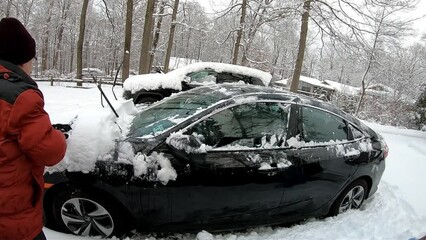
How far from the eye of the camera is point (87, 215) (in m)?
3.25

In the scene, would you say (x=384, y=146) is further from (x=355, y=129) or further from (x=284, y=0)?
(x=284, y=0)

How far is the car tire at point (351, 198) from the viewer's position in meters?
4.24

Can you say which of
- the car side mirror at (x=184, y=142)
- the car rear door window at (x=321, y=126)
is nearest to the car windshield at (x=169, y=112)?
the car side mirror at (x=184, y=142)

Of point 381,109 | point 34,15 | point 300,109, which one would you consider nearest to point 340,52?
point 300,109

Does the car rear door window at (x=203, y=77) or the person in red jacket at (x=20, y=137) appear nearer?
the person in red jacket at (x=20, y=137)

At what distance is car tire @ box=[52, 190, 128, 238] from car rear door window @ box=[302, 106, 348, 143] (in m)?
2.18

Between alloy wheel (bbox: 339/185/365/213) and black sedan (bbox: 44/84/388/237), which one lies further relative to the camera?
alloy wheel (bbox: 339/185/365/213)

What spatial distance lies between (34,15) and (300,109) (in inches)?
1704

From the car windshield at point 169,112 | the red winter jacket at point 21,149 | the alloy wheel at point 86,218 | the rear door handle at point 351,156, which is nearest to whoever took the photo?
the red winter jacket at point 21,149

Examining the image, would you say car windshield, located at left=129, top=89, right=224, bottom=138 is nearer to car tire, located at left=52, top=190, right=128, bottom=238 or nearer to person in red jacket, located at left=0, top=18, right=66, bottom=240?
car tire, located at left=52, top=190, right=128, bottom=238

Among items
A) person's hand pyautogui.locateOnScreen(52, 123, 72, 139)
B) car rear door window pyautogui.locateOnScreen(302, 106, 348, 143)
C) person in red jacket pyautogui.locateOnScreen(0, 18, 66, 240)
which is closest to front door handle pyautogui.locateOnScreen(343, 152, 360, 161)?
car rear door window pyautogui.locateOnScreen(302, 106, 348, 143)

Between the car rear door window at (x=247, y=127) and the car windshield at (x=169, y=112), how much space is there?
0.22m

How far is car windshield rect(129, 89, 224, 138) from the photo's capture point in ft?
11.4

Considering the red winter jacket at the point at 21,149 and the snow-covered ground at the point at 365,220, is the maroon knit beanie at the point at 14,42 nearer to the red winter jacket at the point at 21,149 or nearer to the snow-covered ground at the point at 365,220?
the red winter jacket at the point at 21,149
